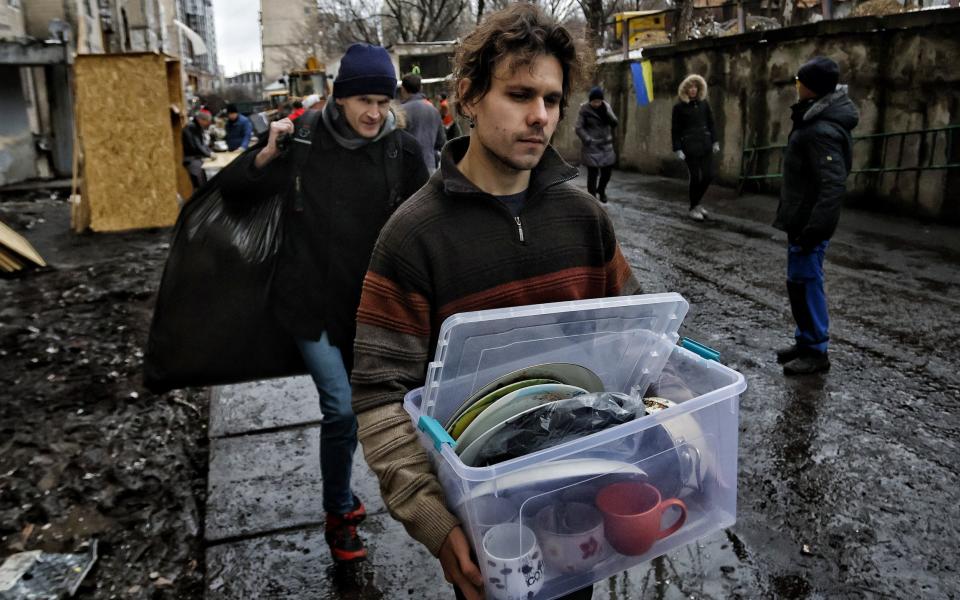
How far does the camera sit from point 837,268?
299 inches

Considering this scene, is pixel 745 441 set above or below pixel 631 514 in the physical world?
below

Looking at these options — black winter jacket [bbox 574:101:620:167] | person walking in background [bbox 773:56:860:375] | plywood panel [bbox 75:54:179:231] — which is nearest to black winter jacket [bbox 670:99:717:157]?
black winter jacket [bbox 574:101:620:167]

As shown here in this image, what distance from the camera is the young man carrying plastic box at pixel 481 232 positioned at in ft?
5.35

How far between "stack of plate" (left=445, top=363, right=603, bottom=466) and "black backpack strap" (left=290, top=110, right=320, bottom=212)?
155 centimetres

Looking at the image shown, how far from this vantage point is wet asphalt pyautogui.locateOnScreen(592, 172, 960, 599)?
299 centimetres

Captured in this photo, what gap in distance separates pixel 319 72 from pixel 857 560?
39.0 m

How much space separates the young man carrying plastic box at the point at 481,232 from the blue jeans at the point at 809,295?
3566 millimetres

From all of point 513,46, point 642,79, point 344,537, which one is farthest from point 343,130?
point 642,79

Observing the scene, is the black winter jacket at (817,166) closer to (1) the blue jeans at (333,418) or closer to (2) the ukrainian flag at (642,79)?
(1) the blue jeans at (333,418)

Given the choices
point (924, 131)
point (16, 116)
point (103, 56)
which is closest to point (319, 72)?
point (16, 116)

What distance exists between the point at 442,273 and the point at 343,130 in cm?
143

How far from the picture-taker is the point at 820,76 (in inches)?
187

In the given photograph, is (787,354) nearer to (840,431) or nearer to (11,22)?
(840,431)

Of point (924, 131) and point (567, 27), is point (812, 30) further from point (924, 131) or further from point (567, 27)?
point (567, 27)
